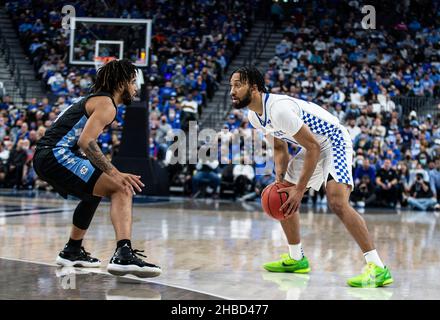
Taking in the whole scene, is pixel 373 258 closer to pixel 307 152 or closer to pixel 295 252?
pixel 295 252

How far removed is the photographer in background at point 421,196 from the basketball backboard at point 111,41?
6.86 metres

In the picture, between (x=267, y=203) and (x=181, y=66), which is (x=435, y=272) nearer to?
(x=267, y=203)

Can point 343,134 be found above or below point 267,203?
above

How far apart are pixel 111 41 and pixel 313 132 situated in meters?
11.8

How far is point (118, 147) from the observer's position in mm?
16766

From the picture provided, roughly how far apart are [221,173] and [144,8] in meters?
10.5

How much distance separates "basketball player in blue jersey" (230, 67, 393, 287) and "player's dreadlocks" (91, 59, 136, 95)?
804 millimetres

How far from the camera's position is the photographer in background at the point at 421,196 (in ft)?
55.0

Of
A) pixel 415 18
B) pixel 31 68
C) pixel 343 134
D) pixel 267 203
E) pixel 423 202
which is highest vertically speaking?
pixel 415 18

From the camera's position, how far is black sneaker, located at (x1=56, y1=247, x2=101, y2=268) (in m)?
5.74

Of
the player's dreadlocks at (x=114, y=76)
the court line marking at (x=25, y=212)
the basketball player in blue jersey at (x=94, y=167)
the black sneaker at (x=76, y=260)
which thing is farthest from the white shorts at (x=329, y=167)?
the court line marking at (x=25, y=212)

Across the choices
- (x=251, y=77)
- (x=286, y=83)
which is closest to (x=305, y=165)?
(x=251, y=77)

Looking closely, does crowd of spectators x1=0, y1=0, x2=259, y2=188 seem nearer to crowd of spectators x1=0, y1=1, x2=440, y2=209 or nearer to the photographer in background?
crowd of spectators x1=0, y1=1, x2=440, y2=209
